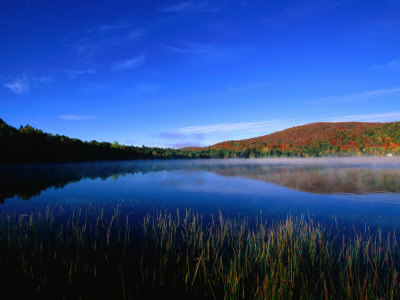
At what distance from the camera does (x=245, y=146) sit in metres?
168

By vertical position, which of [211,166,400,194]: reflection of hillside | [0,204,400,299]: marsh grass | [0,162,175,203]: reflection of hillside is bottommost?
[211,166,400,194]: reflection of hillside

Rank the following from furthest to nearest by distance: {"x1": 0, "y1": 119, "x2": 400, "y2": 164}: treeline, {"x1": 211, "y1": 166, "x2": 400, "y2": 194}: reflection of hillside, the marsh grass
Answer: {"x1": 0, "y1": 119, "x2": 400, "y2": 164}: treeline, {"x1": 211, "y1": 166, "x2": 400, "y2": 194}: reflection of hillside, the marsh grass

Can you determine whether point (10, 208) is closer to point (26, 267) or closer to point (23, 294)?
point (26, 267)

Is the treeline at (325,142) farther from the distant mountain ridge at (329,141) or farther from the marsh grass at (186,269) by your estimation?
the marsh grass at (186,269)

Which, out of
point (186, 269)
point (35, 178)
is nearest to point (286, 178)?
point (186, 269)

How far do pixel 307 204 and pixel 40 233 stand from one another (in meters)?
15.0

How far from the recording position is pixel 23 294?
5230 mm

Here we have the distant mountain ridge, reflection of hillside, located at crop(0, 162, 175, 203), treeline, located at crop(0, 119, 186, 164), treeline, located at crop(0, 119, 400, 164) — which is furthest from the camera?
the distant mountain ridge

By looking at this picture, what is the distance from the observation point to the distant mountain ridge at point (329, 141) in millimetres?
118594

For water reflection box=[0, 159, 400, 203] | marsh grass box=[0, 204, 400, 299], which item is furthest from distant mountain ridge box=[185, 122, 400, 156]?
marsh grass box=[0, 204, 400, 299]

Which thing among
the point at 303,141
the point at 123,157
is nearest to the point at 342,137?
the point at 303,141

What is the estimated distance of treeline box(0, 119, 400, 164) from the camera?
202 feet

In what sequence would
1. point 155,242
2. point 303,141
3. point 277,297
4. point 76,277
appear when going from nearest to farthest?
point 277,297 < point 76,277 < point 155,242 < point 303,141

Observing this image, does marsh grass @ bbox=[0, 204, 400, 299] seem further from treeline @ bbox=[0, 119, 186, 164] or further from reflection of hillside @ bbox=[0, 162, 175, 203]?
treeline @ bbox=[0, 119, 186, 164]
